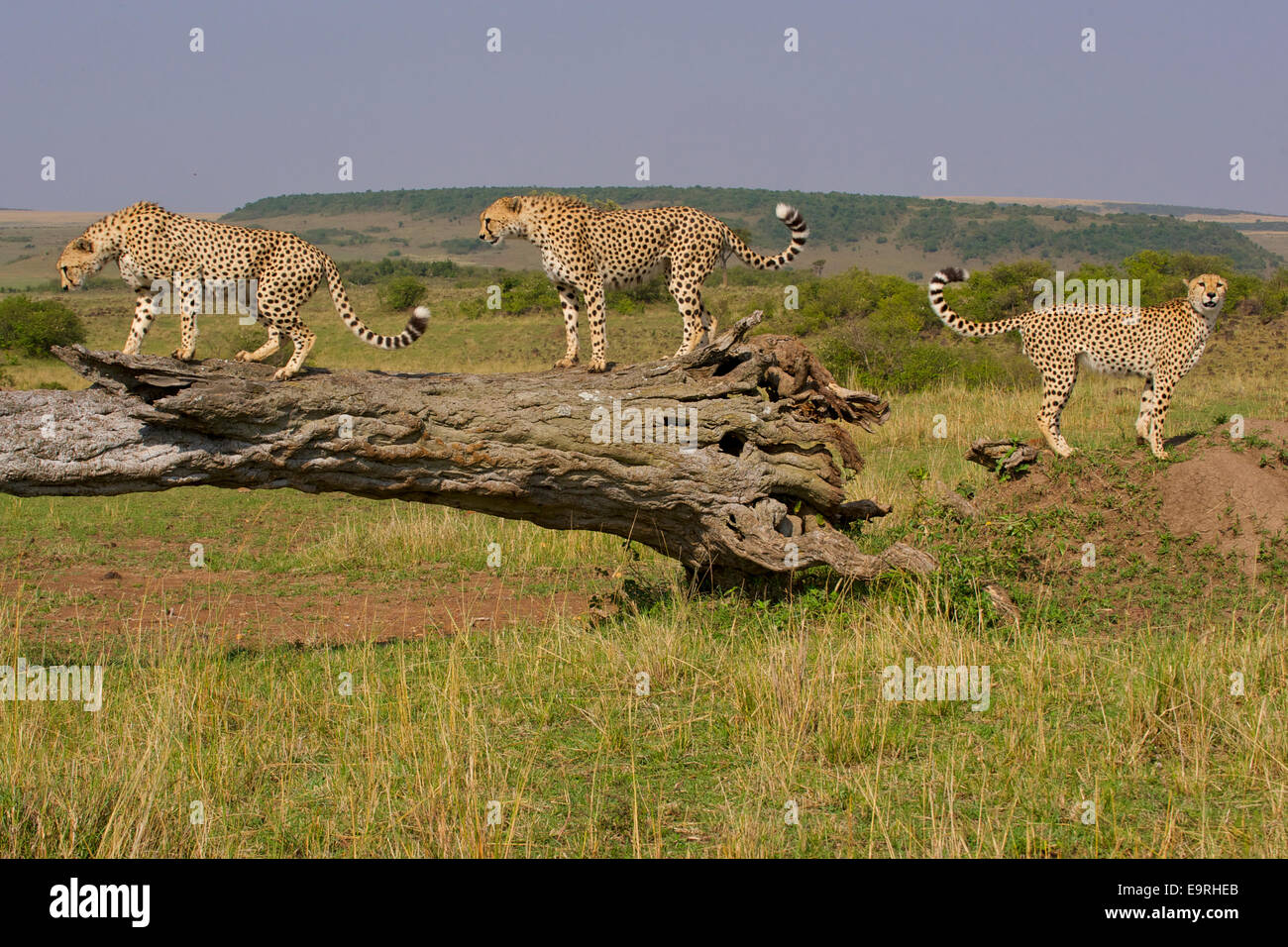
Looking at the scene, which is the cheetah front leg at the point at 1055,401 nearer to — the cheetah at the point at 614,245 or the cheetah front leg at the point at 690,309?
the cheetah at the point at 614,245

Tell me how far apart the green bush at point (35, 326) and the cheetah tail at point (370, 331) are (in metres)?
19.1

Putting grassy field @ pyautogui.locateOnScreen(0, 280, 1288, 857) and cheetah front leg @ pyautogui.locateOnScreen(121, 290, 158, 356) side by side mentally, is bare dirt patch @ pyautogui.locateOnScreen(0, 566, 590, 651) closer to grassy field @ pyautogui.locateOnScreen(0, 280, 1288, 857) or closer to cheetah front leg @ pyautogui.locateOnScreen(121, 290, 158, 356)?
grassy field @ pyautogui.locateOnScreen(0, 280, 1288, 857)

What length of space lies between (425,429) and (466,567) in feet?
10.7

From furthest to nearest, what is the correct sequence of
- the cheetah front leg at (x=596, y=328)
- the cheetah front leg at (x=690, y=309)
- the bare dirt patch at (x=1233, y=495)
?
1. the cheetah front leg at (x=690, y=309)
2. the bare dirt patch at (x=1233, y=495)
3. the cheetah front leg at (x=596, y=328)

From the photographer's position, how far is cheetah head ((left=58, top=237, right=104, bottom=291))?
23.2 ft

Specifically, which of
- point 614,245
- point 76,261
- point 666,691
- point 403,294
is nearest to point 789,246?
point 614,245

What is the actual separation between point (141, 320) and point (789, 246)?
14.6 ft

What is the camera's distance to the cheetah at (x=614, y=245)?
800cm

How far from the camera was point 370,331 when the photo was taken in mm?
6695

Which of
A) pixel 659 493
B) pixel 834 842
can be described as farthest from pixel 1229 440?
pixel 834 842

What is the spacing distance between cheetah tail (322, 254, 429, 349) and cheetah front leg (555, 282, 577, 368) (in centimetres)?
102

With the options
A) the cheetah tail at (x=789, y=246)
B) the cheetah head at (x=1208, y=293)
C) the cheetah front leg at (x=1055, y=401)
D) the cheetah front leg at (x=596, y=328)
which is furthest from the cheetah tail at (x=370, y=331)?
the cheetah head at (x=1208, y=293)

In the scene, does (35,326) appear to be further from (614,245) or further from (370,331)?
(370,331)

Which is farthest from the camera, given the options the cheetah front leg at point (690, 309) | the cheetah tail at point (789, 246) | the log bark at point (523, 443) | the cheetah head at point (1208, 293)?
the cheetah head at point (1208, 293)
